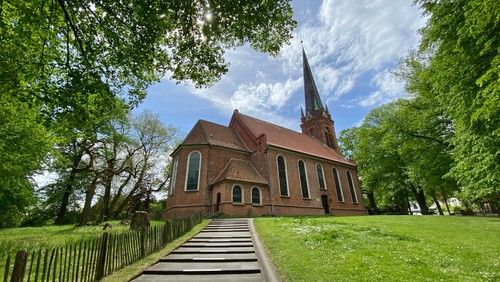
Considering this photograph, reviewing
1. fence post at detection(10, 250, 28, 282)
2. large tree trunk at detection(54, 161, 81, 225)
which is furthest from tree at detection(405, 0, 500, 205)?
large tree trunk at detection(54, 161, 81, 225)

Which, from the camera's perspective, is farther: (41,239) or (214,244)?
(41,239)

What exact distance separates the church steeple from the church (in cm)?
439

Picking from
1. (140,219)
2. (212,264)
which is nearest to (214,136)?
(140,219)

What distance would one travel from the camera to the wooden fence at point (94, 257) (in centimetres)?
431

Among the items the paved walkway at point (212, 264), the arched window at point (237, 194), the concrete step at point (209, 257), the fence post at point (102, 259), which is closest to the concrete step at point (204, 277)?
the paved walkway at point (212, 264)

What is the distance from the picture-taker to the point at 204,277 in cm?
589

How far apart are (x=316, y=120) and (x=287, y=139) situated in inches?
400

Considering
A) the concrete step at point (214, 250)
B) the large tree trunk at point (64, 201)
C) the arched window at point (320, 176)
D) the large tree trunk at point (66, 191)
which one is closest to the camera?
the concrete step at point (214, 250)

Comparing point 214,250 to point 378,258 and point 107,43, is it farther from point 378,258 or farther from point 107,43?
point 107,43

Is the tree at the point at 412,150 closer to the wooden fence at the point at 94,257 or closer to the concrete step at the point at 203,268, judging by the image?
the concrete step at the point at 203,268

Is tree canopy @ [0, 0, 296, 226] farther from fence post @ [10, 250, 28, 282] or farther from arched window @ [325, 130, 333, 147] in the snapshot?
arched window @ [325, 130, 333, 147]

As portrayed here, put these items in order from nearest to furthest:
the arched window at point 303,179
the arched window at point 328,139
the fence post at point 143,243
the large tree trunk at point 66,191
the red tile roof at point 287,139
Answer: the fence post at point 143,243 → the large tree trunk at point 66,191 → the arched window at point 303,179 → the red tile roof at point 287,139 → the arched window at point 328,139

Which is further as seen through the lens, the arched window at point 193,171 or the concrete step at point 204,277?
the arched window at point 193,171

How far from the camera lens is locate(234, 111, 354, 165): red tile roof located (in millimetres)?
27928
